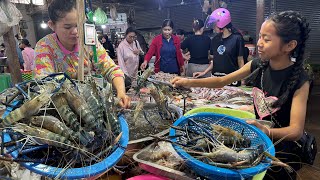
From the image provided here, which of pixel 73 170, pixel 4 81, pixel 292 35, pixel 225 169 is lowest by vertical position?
pixel 4 81

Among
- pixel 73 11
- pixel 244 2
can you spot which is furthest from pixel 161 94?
pixel 244 2

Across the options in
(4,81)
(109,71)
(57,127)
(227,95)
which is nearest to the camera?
(57,127)

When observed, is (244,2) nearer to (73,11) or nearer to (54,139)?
(73,11)

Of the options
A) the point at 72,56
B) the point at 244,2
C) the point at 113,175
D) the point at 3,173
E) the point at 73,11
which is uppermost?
the point at 244,2

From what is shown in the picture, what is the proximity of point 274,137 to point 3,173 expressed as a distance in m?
1.92

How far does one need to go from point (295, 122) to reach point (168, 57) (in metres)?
4.73

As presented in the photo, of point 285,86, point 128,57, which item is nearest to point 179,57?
point 128,57

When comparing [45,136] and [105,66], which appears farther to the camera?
[105,66]

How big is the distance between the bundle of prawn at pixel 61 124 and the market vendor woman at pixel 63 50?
518mm

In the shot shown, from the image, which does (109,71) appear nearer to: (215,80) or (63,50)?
(63,50)

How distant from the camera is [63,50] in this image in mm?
2395

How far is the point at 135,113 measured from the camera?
2.58 metres

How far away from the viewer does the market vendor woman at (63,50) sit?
2160 millimetres

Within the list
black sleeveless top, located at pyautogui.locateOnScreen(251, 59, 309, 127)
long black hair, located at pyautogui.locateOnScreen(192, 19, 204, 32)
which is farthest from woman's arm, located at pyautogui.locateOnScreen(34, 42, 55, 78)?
long black hair, located at pyautogui.locateOnScreen(192, 19, 204, 32)
